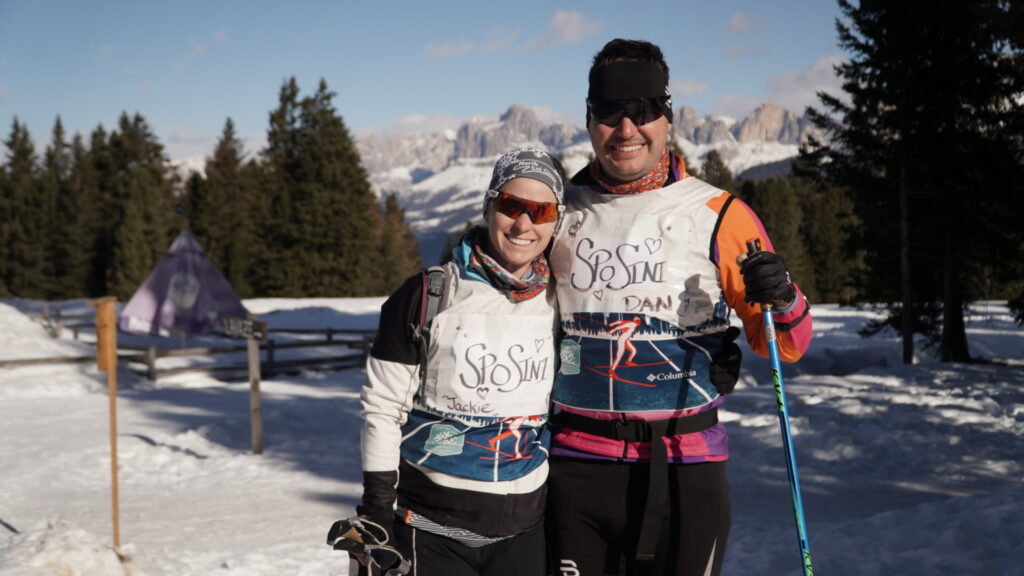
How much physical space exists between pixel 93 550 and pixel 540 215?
4300 mm

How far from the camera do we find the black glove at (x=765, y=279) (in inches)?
95.3

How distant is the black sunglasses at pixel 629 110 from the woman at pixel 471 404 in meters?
0.30

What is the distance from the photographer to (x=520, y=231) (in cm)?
254

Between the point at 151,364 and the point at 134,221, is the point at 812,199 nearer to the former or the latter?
the point at 134,221

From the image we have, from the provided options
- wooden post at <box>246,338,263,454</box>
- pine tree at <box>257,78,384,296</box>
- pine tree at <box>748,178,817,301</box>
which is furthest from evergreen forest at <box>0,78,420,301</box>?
wooden post at <box>246,338,263,454</box>

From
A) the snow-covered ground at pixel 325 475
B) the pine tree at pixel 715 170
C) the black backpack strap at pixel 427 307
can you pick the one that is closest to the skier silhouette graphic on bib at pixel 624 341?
the black backpack strap at pixel 427 307

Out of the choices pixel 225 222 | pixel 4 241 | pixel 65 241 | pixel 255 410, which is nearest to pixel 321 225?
pixel 225 222

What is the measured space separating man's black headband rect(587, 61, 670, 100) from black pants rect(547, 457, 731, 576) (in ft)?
4.25

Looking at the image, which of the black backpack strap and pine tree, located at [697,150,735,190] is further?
pine tree, located at [697,150,735,190]

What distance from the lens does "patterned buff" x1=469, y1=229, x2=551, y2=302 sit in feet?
8.29

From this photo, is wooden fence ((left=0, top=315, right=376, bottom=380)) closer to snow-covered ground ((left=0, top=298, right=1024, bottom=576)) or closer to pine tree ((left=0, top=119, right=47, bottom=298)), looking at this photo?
snow-covered ground ((left=0, top=298, right=1024, bottom=576))

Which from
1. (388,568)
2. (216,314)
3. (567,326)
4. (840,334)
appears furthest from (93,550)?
(840,334)

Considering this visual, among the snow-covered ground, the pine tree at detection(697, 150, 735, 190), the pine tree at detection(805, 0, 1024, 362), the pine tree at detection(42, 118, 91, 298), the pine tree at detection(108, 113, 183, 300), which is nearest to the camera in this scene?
the snow-covered ground

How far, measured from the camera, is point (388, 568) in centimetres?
244
